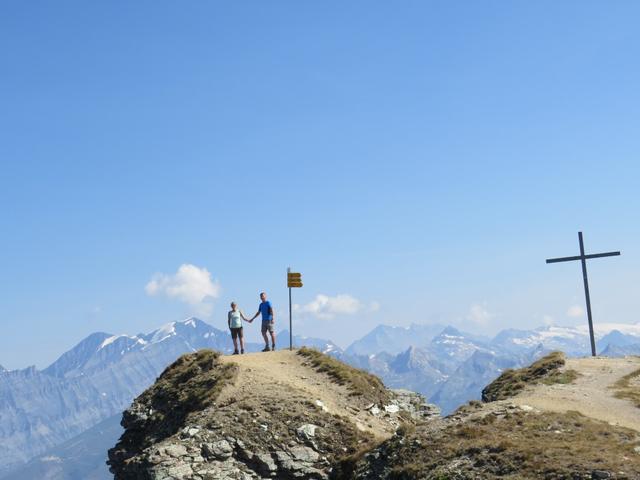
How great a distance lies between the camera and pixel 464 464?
2109 cm

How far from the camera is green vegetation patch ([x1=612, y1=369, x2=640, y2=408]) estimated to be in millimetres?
29214

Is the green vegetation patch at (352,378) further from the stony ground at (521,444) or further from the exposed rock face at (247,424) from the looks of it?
the stony ground at (521,444)

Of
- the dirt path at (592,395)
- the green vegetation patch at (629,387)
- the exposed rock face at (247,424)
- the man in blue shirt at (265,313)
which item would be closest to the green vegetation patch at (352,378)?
the exposed rock face at (247,424)

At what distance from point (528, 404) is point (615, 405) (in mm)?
4498

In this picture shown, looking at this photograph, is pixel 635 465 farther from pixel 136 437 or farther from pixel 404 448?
pixel 136 437

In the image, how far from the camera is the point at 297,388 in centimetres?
3244

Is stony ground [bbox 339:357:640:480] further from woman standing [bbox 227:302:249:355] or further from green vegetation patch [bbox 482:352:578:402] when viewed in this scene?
woman standing [bbox 227:302:249:355]

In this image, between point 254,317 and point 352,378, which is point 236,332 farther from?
point 352,378

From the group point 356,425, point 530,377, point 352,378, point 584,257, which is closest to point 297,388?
point 352,378

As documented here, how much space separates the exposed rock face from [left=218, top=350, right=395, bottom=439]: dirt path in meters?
0.06

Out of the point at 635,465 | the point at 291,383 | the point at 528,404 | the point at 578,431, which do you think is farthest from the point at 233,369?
the point at 635,465

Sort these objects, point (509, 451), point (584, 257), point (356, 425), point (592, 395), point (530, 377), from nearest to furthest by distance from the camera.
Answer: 1. point (509, 451)
2. point (356, 425)
3. point (592, 395)
4. point (530, 377)
5. point (584, 257)

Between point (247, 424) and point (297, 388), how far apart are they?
4.59 meters

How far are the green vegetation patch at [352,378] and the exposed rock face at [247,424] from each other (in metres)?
0.41
